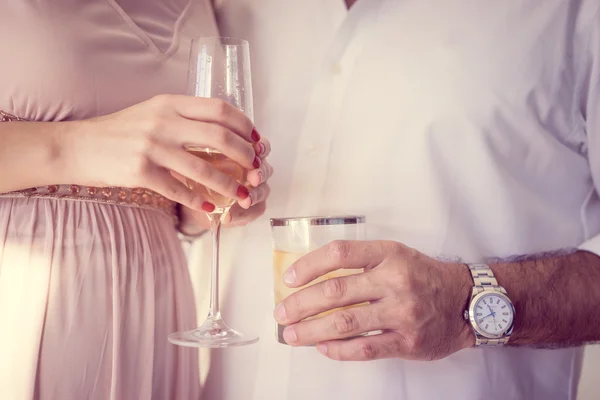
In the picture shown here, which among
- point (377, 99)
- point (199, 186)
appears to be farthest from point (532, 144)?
point (199, 186)

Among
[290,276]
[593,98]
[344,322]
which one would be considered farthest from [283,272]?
[593,98]

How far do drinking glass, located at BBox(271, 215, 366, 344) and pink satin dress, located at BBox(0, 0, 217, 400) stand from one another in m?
0.36

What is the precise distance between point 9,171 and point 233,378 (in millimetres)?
815

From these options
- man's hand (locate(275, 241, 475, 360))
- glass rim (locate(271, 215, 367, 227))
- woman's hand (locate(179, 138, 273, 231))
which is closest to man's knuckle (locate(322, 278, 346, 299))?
man's hand (locate(275, 241, 475, 360))

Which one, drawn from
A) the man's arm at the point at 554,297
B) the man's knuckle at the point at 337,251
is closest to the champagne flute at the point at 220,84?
the man's knuckle at the point at 337,251

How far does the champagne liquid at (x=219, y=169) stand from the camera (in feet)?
3.34

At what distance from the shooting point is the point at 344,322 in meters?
1.02

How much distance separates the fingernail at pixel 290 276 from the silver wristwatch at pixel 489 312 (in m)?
0.39

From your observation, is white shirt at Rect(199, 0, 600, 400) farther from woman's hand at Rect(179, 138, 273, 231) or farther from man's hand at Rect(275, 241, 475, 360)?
man's hand at Rect(275, 241, 475, 360)

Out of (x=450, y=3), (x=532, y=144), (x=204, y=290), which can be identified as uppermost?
(x=450, y=3)

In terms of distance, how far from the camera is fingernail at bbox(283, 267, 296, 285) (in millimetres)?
1013

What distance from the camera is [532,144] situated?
141 cm

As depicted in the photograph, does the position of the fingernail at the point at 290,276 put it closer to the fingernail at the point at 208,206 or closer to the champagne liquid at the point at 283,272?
the champagne liquid at the point at 283,272

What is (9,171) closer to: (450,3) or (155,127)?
(155,127)
